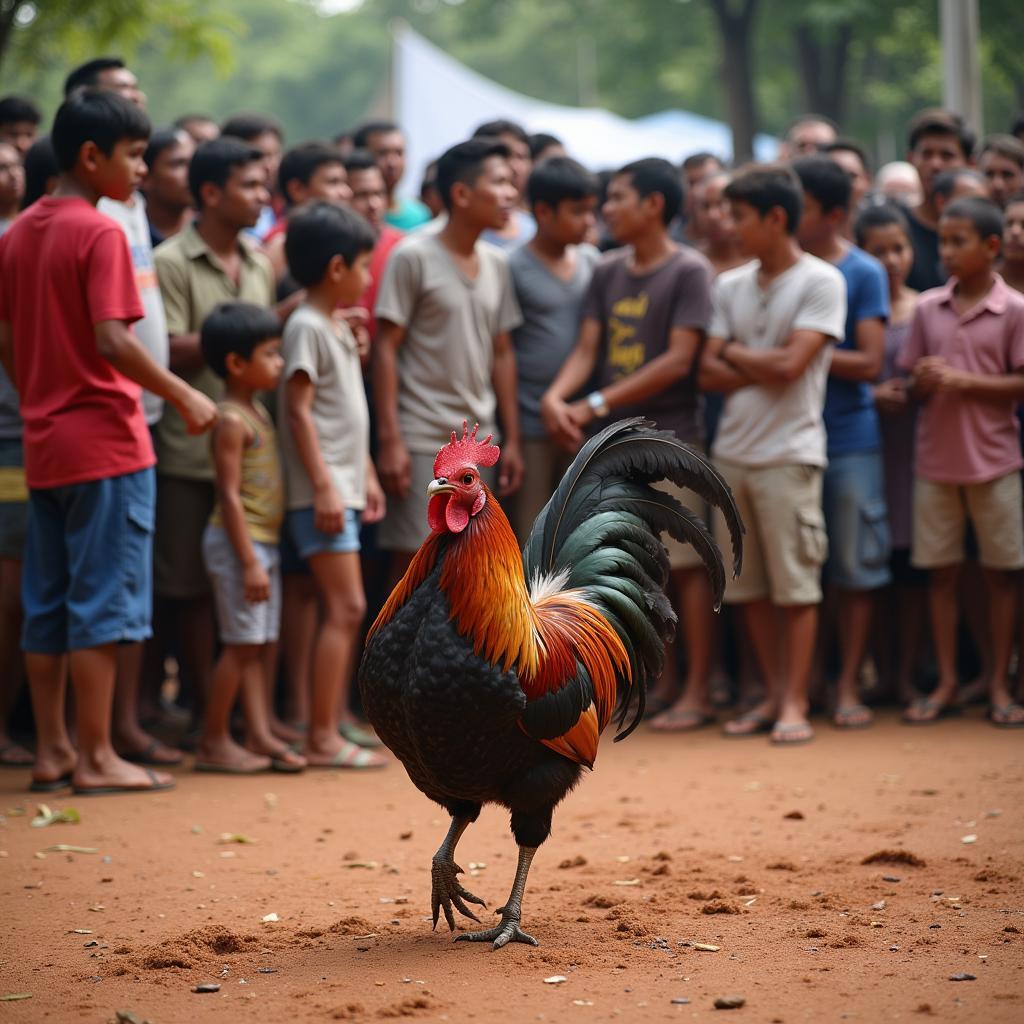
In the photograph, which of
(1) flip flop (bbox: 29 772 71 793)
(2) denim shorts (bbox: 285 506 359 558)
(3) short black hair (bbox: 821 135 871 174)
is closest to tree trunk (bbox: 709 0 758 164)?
(3) short black hair (bbox: 821 135 871 174)

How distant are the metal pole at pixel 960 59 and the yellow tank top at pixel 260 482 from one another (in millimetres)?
8524

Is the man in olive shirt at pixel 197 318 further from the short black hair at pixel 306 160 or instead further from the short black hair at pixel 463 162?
the short black hair at pixel 463 162

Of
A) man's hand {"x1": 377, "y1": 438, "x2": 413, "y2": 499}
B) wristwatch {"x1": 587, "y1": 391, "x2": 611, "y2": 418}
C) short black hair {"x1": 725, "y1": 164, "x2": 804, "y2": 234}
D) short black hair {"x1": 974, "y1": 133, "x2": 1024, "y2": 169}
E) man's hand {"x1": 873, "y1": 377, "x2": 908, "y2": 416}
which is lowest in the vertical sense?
man's hand {"x1": 377, "y1": 438, "x2": 413, "y2": 499}

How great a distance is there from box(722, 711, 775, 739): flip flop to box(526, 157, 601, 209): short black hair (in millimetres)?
2815

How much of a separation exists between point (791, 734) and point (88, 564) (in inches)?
135

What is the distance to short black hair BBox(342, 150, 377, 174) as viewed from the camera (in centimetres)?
780

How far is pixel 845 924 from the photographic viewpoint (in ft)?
13.6

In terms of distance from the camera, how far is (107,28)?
12.5 m

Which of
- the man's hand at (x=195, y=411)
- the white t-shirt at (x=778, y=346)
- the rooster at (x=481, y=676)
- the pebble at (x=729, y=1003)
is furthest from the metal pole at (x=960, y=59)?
the pebble at (x=729, y=1003)

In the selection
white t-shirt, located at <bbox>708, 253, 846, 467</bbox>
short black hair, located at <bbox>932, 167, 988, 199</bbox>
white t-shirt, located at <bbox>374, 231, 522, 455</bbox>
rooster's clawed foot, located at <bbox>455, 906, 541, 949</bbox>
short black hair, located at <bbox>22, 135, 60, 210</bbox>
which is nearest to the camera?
rooster's clawed foot, located at <bbox>455, 906, 541, 949</bbox>

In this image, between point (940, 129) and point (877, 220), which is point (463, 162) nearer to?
point (877, 220)

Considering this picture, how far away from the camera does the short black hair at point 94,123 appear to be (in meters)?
5.54

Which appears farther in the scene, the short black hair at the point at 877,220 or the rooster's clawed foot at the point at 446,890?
the short black hair at the point at 877,220

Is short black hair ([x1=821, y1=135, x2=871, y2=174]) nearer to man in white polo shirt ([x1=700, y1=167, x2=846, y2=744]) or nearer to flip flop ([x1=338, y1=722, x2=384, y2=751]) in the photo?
man in white polo shirt ([x1=700, y1=167, x2=846, y2=744])
